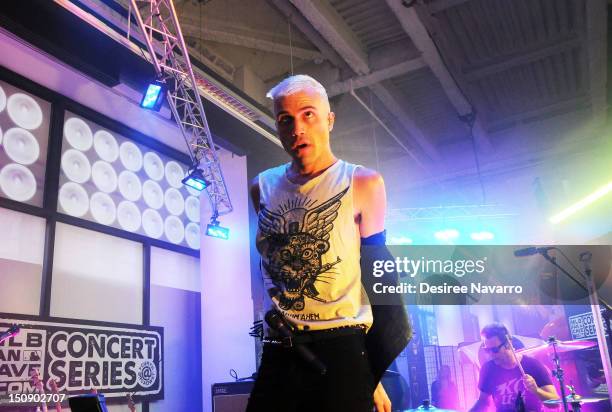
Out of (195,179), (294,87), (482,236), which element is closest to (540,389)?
(482,236)

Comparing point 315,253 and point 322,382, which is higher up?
point 315,253

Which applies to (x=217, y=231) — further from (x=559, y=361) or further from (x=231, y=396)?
(x=559, y=361)

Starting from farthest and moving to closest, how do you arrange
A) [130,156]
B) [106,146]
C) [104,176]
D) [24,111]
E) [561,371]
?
[130,156], [106,146], [104,176], [24,111], [561,371]

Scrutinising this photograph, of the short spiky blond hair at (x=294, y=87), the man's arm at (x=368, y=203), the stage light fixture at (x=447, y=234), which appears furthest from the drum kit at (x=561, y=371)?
the short spiky blond hair at (x=294, y=87)

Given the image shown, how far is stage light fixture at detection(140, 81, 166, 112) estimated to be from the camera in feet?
15.0

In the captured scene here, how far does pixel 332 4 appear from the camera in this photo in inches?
190

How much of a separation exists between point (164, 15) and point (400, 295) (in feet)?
16.7

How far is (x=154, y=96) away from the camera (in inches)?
180

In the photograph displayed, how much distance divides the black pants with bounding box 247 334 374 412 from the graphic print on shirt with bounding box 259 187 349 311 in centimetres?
11

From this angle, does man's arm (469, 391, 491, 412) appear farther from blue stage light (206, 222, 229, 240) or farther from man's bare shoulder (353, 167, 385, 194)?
man's bare shoulder (353, 167, 385, 194)

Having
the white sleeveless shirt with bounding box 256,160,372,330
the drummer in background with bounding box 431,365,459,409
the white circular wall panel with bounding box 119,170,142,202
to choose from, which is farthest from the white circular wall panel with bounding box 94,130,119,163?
the white sleeveless shirt with bounding box 256,160,372,330

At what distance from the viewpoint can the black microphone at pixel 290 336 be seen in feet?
3.31

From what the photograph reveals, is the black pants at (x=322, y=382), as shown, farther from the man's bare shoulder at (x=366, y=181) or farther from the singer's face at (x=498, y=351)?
the singer's face at (x=498, y=351)

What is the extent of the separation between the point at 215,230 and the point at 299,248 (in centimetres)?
507
